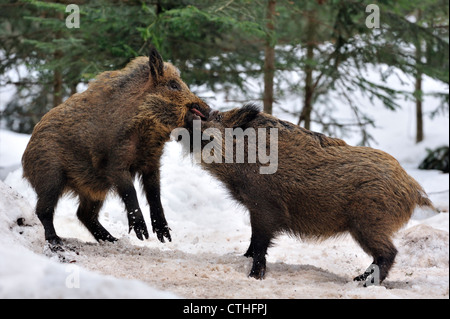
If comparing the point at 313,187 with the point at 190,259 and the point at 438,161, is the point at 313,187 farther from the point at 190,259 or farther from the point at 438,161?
the point at 438,161

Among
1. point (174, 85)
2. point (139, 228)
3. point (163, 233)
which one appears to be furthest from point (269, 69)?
point (139, 228)

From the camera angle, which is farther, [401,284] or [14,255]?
[401,284]

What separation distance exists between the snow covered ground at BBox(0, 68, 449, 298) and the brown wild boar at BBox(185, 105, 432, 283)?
0.26m

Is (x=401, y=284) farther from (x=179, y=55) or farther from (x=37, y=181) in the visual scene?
(x=179, y=55)

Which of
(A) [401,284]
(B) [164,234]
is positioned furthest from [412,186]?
(B) [164,234]

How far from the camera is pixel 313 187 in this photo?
460cm

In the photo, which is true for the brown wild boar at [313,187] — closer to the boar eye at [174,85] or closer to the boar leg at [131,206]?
the boar eye at [174,85]

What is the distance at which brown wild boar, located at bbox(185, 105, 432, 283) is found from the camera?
436 centimetres

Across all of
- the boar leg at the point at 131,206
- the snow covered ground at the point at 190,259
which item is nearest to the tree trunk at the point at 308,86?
the snow covered ground at the point at 190,259

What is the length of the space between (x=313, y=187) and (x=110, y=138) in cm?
208

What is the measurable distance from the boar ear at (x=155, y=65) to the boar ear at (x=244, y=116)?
37.6 inches

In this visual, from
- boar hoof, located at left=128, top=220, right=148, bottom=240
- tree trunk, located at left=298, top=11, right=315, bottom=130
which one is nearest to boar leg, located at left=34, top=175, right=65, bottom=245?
boar hoof, located at left=128, top=220, right=148, bottom=240

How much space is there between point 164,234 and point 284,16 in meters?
7.85
